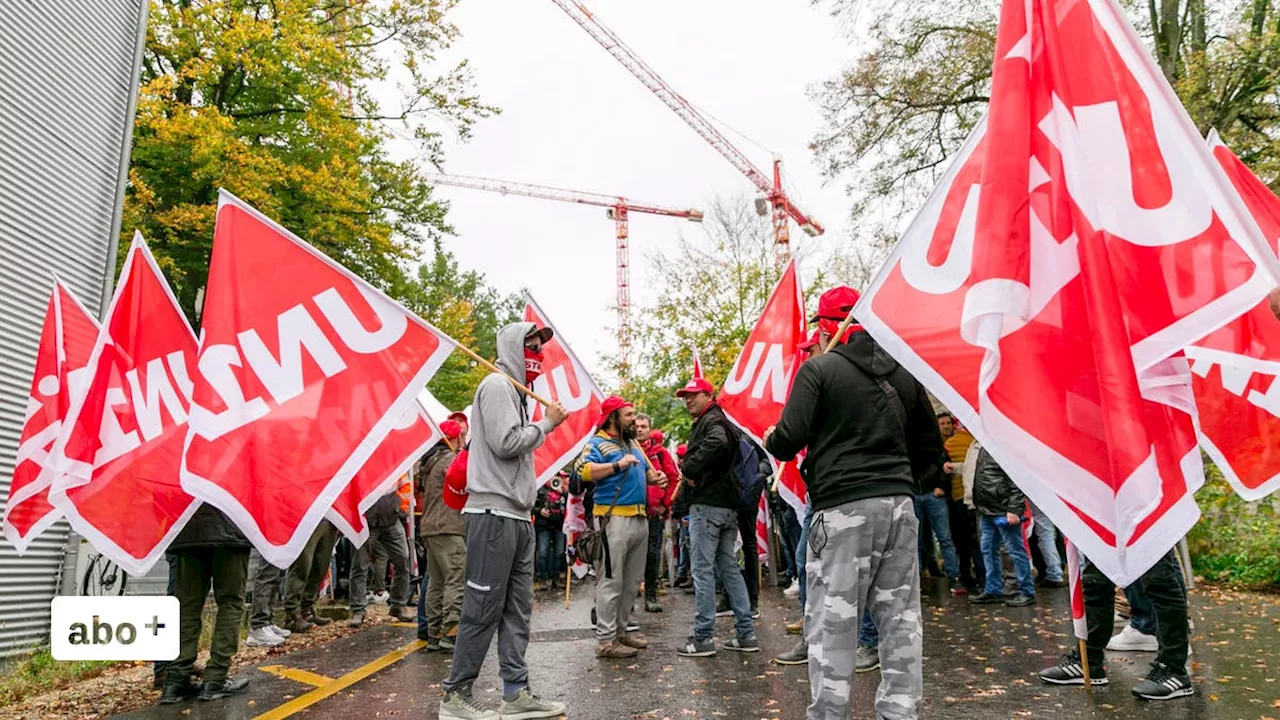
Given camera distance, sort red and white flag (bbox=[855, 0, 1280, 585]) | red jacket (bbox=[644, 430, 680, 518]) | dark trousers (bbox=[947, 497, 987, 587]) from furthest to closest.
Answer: red jacket (bbox=[644, 430, 680, 518]), dark trousers (bbox=[947, 497, 987, 587]), red and white flag (bbox=[855, 0, 1280, 585])

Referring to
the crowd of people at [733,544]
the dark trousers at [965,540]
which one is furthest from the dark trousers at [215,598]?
the dark trousers at [965,540]

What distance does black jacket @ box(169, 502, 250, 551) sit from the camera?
6488 millimetres

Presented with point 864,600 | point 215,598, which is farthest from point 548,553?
point 864,600

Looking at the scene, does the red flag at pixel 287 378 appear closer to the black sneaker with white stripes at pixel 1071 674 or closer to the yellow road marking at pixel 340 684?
the yellow road marking at pixel 340 684

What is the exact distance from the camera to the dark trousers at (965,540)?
11094 millimetres

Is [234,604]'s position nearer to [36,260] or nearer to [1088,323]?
[1088,323]

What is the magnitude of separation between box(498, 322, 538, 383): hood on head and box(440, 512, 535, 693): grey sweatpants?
3.11 feet

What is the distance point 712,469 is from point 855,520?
11.7ft

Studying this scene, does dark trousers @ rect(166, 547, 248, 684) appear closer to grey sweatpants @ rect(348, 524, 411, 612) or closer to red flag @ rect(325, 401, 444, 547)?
red flag @ rect(325, 401, 444, 547)

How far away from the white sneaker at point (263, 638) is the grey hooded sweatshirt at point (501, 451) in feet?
15.2

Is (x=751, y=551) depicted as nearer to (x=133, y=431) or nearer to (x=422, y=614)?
(x=422, y=614)

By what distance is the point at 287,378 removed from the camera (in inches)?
220

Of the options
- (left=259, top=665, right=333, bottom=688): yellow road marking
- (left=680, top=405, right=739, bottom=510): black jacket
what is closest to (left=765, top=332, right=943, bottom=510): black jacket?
(left=680, top=405, right=739, bottom=510): black jacket

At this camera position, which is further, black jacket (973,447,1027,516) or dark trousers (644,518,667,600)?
dark trousers (644,518,667,600)
